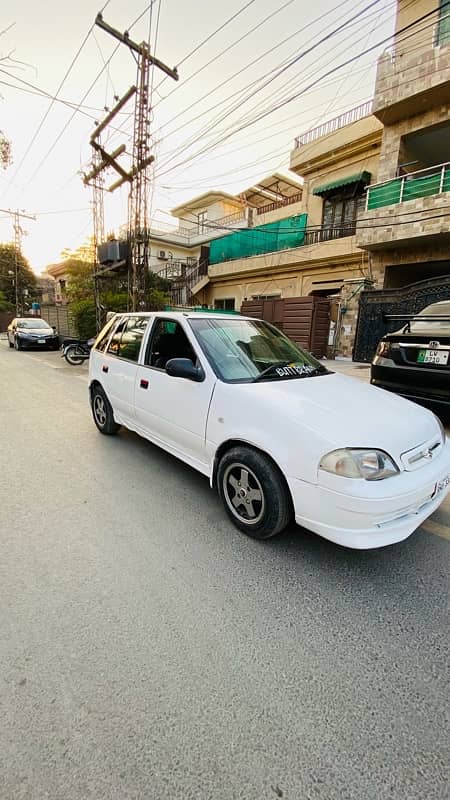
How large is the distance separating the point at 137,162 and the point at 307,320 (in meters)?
7.66

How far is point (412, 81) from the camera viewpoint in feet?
35.9

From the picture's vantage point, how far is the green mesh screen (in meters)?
17.9

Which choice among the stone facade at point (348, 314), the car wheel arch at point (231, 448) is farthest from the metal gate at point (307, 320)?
the car wheel arch at point (231, 448)

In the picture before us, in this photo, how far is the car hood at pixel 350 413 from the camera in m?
2.17

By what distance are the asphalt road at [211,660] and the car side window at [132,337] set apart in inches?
68.1

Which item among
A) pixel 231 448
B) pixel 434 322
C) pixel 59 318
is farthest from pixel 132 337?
pixel 59 318

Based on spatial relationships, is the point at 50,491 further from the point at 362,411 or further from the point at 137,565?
the point at 362,411

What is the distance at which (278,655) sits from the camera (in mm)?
1731

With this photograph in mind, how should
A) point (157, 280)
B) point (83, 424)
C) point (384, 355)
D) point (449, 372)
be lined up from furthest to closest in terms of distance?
1. point (157, 280)
2. point (83, 424)
3. point (384, 355)
4. point (449, 372)

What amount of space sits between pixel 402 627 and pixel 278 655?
0.69 metres

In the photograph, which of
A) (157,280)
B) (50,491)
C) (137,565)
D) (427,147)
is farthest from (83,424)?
(157,280)

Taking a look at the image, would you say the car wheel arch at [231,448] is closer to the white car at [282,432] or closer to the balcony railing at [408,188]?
the white car at [282,432]

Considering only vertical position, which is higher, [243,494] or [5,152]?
[5,152]

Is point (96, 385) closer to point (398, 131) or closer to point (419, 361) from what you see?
point (419, 361)
